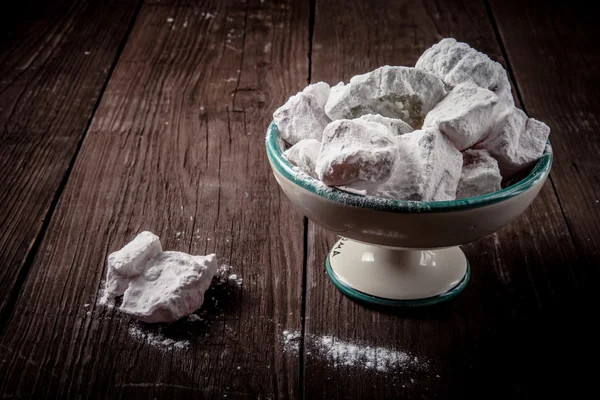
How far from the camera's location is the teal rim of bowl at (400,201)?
3.56ft

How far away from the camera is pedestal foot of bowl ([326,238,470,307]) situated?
1.31 meters

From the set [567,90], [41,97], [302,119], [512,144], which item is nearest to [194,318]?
[302,119]

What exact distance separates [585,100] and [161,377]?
1.39 meters

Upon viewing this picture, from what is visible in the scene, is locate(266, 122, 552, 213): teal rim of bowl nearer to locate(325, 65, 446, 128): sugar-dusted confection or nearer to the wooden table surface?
locate(325, 65, 446, 128): sugar-dusted confection

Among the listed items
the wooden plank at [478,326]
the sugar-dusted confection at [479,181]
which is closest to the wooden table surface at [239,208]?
the wooden plank at [478,326]

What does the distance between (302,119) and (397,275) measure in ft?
1.08

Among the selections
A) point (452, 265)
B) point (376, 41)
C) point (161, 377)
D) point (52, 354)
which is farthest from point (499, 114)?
point (376, 41)

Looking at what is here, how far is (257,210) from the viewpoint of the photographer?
1591mm

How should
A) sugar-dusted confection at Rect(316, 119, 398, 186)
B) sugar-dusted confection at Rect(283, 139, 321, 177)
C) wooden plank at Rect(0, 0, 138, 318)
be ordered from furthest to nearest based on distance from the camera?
1. wooden plank at Rect(0, 0, 138, 318)
2. sugar-dusted confection at Rect(283, 139, 321, 177)
3. sugar-dusted confection at Rect(316, 119, 398, 186)

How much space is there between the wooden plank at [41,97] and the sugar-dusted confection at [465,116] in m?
0.81

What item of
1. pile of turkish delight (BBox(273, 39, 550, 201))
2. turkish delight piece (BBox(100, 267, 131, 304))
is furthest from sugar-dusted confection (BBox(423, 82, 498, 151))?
turkish delight piece (BBox(100, 267, 131, 304))

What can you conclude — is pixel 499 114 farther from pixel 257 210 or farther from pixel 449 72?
pixel 257 210

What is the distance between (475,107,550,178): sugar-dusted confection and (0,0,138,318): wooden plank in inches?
34.5

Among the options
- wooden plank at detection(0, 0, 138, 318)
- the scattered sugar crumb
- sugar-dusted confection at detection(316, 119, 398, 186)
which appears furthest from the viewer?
wooden plank at detection(0, 0, 138, 318)
